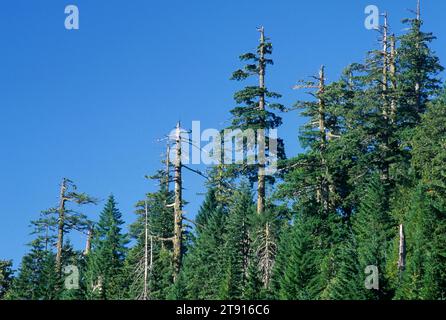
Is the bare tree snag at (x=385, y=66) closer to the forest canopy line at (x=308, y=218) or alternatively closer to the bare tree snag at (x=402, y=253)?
the forest canopy line at (x=308, y=218)

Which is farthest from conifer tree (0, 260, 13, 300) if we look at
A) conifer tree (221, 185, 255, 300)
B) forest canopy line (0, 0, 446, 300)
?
conifer tree (221, 185, 255, 300)

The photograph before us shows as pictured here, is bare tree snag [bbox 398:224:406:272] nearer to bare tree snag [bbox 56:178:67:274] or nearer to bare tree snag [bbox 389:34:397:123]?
bare tree snag [bbox 389:34:397:123]

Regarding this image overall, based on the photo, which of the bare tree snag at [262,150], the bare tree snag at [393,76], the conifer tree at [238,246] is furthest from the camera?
the bare tree snag at [393,76]

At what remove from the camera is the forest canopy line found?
53.9 m

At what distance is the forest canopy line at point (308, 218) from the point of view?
53.9 meters

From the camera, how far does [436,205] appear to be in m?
57.3

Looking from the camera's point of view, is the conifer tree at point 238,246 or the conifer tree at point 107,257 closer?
the conifer tree at point 238,246

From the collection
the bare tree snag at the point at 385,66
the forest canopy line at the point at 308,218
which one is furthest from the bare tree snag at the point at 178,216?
the bare tree snag at the point at 385,66

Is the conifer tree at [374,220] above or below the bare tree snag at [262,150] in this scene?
below

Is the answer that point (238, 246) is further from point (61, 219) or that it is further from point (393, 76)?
point (393, 76)

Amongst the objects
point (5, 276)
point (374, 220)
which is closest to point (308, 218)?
point (374, 220)

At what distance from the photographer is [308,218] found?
6481cm
